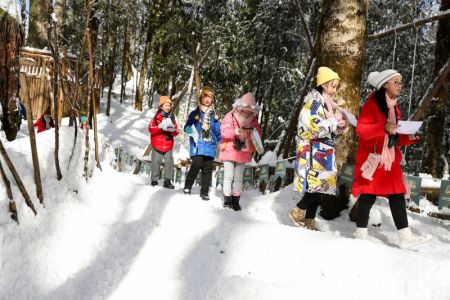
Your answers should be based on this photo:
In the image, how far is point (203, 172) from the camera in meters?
6.04

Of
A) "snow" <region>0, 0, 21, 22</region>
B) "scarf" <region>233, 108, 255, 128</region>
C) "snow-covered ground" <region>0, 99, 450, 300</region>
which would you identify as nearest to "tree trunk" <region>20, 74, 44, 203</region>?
"snow-covered ground" <region>0, 99, 450, 300</region>

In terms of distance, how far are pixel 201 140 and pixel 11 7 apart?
3.11 meters

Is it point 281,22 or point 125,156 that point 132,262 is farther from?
point 281,22

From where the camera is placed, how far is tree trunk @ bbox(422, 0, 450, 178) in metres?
9.90

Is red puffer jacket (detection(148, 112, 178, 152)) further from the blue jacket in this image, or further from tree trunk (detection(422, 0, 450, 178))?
tree trunk (detection(422, 0, 450, 178))

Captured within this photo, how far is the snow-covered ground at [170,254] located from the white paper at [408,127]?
1.06 meters

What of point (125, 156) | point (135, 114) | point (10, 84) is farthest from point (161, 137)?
point (135, 114)

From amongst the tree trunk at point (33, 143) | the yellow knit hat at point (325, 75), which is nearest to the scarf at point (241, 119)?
the yellow knit hat at point (325, 75)

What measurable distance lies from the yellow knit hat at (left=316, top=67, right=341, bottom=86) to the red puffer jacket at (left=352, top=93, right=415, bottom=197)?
506 mm

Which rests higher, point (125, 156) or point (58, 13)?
point (58, 13)

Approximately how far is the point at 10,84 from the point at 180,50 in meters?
16.5

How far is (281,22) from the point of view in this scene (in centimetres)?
1838

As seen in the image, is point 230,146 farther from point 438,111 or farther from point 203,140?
point 438,111

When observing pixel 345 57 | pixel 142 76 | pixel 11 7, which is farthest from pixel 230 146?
pixel 142 76
